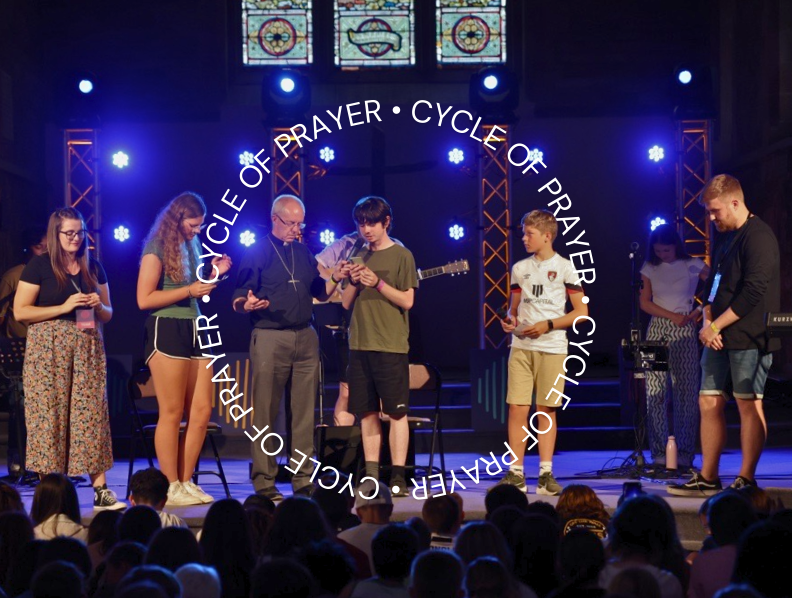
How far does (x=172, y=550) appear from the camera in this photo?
11.0ft

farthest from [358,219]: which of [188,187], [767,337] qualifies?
[188,187]

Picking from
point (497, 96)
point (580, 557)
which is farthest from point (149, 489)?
point (497, 96)

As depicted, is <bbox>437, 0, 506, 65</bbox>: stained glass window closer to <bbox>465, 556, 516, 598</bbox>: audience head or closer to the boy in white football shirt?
the boy in white football shirt

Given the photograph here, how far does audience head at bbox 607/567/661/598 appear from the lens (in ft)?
9.64

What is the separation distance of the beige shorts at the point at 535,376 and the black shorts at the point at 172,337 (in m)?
1.76

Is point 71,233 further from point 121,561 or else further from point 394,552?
point 394,552

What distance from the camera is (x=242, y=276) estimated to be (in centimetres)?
628

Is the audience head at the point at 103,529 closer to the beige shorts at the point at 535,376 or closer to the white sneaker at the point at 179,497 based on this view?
the white sneaker at the point at 179,497

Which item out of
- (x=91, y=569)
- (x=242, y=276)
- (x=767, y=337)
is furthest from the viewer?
(x=242, y=276)

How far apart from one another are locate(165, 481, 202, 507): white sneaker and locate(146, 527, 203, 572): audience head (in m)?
2.61

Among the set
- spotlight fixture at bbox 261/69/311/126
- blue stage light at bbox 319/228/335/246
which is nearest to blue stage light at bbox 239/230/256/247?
blue stage light at bbox 319/228/335/246

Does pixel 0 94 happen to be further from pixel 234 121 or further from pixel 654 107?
pixel 654 107

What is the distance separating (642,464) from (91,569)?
4.49 meters

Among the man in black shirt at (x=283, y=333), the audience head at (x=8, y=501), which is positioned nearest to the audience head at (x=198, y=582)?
the audience head at (x=8, y=501)
